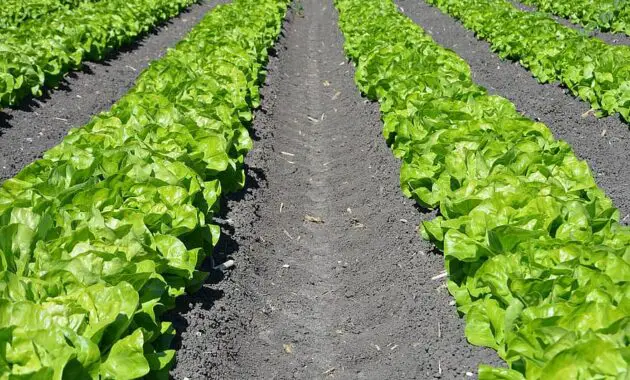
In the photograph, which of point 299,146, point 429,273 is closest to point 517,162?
point 429,273

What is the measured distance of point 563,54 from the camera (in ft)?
37.0

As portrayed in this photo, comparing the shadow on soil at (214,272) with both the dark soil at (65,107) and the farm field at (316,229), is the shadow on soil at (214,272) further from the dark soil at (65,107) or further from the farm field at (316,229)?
the dark soil at (65,107)

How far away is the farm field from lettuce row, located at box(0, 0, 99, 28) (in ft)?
14.7

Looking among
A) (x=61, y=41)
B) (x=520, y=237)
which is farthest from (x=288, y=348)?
(x=61, y=41)

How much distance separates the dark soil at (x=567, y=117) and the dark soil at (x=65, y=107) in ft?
22.3

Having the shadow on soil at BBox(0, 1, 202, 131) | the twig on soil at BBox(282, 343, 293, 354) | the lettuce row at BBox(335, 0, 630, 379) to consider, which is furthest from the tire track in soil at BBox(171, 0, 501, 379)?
the shadow on soil at BBox(0, 1, 202, 131)

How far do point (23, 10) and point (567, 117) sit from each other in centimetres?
1232

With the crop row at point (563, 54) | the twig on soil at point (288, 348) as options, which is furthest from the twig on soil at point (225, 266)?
the crop row at point (563, 54)

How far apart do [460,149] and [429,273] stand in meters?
1.13

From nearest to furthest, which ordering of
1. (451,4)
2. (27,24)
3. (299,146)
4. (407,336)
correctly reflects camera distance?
1. (407,336)
2. (299,146)
3. (27,24)
4. (451,4)

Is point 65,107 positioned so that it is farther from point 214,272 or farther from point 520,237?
point 520,237

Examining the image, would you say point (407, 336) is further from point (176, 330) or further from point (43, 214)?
point (43, 214)

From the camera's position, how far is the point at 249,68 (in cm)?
1056

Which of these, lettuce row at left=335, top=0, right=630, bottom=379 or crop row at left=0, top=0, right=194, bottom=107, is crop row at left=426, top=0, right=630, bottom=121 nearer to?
lettuce row at left=335, top=0, right=630, bottom=379
